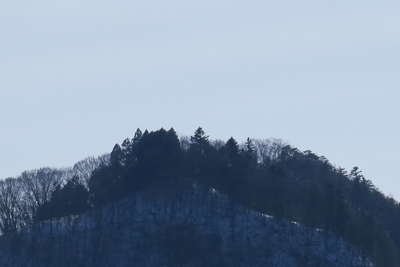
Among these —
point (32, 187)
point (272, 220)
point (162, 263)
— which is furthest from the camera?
point (32, 187)

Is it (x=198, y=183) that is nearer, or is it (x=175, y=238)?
(x=175, y=238)

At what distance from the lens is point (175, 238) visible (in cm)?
7488

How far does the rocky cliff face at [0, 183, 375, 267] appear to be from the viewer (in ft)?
241

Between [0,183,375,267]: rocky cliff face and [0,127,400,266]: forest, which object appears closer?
[0,183,375,267]: rocky cliff face

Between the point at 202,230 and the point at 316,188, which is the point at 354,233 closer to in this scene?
the point at 316,188

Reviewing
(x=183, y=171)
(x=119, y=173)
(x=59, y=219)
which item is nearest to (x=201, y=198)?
(x=183, y=171)

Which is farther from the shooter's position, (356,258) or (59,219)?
(59,219)

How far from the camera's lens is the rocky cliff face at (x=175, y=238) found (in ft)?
241

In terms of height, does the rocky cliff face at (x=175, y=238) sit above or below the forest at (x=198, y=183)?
below

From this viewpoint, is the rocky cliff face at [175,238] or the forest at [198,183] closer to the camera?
the rocky cliff face at [175,238]

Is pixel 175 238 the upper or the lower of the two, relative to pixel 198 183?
lower

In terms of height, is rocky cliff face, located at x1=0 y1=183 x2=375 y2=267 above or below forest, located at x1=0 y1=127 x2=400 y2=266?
below

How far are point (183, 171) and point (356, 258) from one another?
19.1 meters

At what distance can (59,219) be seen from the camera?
A: 78.8m
